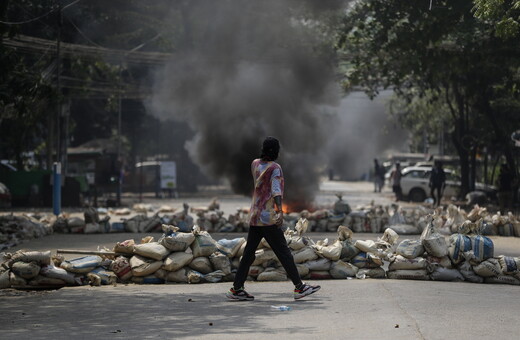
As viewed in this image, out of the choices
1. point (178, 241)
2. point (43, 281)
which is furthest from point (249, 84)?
point (43, 281)

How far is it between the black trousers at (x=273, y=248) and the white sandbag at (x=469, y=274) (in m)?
2.26

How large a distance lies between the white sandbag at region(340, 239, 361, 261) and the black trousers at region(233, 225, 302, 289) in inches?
66.4

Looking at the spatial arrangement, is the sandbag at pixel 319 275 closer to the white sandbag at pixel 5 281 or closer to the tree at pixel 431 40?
the white sandbag at pixel 5 281

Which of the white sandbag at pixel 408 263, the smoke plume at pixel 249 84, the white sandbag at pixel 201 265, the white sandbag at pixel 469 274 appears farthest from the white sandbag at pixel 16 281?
the smoke plume at pixel 249 84

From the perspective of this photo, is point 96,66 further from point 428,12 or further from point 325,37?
point 428,12

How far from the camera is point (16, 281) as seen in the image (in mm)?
8695

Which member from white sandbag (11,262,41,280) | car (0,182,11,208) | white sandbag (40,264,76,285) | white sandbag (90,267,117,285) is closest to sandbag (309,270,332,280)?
white sandbag (90,267,117,285)

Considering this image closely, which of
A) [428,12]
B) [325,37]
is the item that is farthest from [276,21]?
[428,12]

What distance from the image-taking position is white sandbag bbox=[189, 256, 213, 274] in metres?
9.14

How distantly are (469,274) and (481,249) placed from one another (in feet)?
1.02

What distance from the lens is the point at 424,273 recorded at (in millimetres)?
9125

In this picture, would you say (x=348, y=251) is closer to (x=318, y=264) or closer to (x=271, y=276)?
(x=318, y=264)

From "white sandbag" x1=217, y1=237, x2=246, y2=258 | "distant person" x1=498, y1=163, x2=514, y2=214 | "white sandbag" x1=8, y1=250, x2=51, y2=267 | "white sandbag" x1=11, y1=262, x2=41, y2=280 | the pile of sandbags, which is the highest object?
"distant person" x1=498, y1=163, x2=514, y2=214

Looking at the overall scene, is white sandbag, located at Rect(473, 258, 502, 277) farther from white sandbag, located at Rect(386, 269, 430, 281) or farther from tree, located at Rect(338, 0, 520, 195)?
tree, located at Rect(338, 0, 520, 195)
